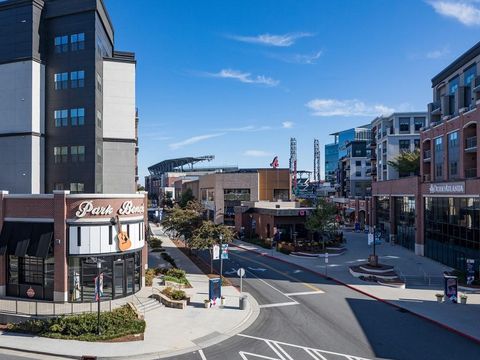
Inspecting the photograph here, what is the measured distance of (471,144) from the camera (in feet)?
134

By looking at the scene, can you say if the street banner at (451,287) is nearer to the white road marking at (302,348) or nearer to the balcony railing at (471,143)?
the white road marking at (302,348)

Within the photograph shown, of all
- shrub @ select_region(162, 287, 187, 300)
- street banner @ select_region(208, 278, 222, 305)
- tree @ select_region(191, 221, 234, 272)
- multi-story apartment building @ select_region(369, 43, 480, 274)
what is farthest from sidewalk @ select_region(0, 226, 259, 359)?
multi-story apartment building @ select_region(369, 43, 480, 274)

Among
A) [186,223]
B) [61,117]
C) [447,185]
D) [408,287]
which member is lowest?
[408,287]

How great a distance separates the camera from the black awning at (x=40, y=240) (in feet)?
88.4

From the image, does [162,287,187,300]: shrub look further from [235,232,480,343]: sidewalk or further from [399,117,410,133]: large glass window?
[399,117,410,133]: large glass window

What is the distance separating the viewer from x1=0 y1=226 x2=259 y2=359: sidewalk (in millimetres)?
19156

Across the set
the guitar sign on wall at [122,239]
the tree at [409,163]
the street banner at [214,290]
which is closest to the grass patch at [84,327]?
the street banner at [214,290]

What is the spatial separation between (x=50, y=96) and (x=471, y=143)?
40.9 metres

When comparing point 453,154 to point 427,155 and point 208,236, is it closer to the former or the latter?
point 427,155

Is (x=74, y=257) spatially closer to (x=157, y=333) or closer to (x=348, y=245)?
(x=157, y=333)

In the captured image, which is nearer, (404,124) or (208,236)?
(208,236)

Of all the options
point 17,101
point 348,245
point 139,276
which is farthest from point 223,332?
point 348,245

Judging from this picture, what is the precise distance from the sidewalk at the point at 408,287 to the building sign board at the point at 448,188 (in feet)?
25.8

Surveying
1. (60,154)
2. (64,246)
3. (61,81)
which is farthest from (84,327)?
(61,81)
